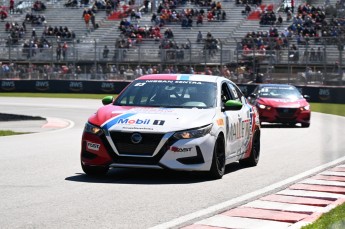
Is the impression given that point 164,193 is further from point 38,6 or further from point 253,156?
point 38,6

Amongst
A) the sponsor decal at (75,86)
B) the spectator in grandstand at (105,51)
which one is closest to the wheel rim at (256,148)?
the spectator in grandstand at (105,51)

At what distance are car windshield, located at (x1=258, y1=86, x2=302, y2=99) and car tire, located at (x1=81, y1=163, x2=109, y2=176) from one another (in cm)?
1585

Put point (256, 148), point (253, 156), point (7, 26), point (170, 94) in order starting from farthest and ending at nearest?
1. point (7, 26)
2. point (256, 148)
3. point (253, 156)
4. point (170, 94)

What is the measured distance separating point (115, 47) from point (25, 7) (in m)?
16.9

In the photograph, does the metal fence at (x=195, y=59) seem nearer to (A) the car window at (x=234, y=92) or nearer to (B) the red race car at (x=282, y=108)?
(B) the red race car at (x=282, y=108)

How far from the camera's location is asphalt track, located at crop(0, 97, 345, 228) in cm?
789

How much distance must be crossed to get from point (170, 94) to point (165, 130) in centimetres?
147

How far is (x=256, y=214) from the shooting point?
8.43m

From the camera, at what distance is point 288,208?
8914 millimetres

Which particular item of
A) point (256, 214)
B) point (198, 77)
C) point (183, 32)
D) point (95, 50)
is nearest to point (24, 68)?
point (95, 50)

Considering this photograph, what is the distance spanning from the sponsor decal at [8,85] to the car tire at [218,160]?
41526 millimetres

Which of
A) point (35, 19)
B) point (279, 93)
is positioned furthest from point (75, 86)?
point (279, 93)

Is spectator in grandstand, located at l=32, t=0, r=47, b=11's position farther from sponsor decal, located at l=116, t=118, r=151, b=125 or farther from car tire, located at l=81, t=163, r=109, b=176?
sponsor decal, located at l=116, t=118, r=151, b=125

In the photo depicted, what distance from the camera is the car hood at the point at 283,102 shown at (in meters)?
26.0
